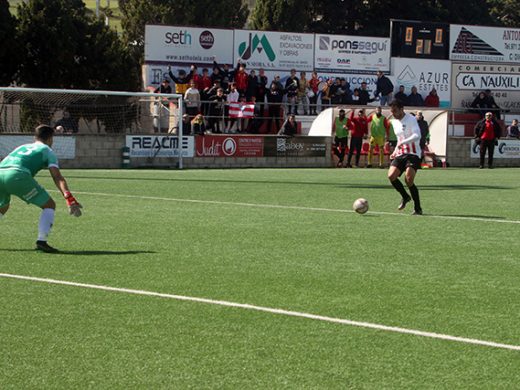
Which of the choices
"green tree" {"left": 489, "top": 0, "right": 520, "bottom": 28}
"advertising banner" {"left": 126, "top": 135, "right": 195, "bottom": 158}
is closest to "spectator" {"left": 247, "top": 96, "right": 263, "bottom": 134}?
"advertising banner" {"left": 126, "top": 135, "right": 195, "bottom": 158}

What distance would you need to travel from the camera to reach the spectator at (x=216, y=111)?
35.3 metres

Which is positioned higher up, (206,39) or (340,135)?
(206,39)

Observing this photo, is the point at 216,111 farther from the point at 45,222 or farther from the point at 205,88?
the point at 45,222

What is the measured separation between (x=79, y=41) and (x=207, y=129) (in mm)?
11640

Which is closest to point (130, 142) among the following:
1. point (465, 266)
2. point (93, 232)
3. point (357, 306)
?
point (93, 232)

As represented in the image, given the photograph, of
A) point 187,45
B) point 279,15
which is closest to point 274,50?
point 187,45

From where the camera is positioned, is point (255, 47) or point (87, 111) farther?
point (255, 47)

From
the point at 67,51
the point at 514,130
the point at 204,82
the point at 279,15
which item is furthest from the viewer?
the point at 279,15

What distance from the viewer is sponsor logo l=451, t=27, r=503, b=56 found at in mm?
46531

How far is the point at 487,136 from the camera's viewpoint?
3600 cm

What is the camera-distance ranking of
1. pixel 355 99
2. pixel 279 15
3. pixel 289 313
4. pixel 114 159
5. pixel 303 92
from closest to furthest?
pixel 289 313, pixel 114 159, pixel 303 92, pixel 355 99, pixel 279 15

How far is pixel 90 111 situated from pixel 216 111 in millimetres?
4524

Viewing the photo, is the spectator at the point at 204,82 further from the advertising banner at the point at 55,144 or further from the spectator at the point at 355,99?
the advertising banner at the point at 55,144

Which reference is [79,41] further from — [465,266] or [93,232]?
[465,266]
